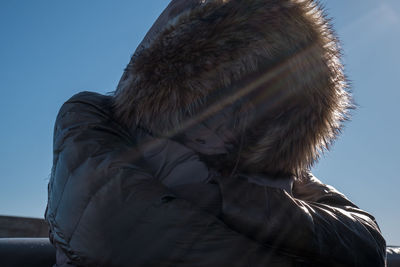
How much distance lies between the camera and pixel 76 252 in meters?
0.87

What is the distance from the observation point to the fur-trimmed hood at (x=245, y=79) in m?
1.08

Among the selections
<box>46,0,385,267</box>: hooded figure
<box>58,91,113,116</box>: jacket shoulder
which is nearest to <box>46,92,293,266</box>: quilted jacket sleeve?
<box>46,0,385,267</box>: hooded figure

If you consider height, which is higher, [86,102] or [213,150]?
[86,102]

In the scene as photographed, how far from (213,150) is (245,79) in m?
0.26

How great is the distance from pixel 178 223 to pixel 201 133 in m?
0.36

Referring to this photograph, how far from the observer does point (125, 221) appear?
2.79ft

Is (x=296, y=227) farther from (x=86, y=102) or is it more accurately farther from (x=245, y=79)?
(x=86, y=102)

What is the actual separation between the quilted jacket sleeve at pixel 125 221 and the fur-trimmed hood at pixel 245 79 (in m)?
0.24

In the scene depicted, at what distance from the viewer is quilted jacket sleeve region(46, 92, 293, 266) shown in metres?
0.84

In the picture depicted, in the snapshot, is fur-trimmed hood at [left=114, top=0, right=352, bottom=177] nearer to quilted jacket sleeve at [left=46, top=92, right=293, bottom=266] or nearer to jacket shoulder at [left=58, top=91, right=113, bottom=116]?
jacket shoulder at [left=58, top=91, right=113, bottom=116]

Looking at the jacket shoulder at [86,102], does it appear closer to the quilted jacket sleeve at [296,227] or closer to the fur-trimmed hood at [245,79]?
the fur-trimmed hood at [245,79]

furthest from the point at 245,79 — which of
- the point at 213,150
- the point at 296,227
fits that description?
the point at 296,227

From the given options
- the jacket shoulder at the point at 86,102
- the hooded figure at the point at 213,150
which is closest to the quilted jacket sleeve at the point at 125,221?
the hooded figure at the point at 213,150

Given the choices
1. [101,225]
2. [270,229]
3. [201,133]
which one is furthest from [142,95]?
[270,229]
